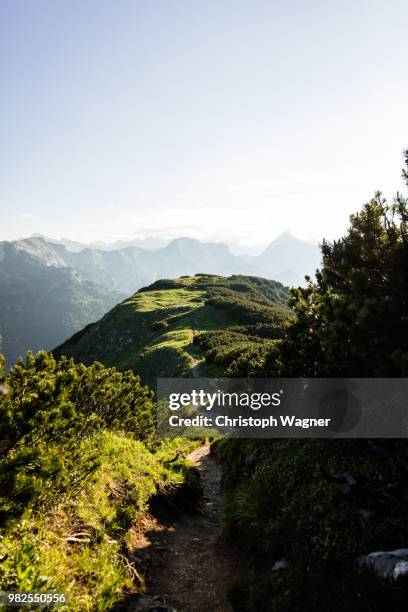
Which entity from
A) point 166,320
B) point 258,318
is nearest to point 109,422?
point 258,318

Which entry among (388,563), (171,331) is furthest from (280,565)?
(171,331)

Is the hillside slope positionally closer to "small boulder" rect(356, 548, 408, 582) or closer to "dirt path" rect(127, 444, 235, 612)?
"dirt path" rect(127, 444, 235, 612)

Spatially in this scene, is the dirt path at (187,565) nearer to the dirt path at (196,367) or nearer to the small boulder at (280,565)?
the small boulder at (280,565)

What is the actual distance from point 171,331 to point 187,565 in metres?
59.3

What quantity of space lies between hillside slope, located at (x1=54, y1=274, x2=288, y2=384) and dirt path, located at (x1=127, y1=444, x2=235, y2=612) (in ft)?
99.3

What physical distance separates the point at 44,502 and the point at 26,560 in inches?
52.5

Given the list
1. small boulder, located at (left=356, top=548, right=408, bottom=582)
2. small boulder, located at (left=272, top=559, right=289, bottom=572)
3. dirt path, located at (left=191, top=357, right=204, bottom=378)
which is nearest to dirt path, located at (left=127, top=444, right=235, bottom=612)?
small boulder, located at (left=272, top=559, right=289, bottom=572)

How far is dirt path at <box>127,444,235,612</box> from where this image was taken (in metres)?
7.93

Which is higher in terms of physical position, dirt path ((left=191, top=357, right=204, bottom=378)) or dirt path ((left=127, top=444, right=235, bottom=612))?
dirt path ((left=191, top=357, right=204, bottom=378))

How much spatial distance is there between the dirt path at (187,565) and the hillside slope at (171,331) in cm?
3027

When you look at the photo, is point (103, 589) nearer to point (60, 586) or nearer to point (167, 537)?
point (60, 586)

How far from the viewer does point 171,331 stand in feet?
225

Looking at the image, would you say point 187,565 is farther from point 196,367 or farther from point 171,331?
point 171,331

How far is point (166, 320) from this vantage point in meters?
78.5
